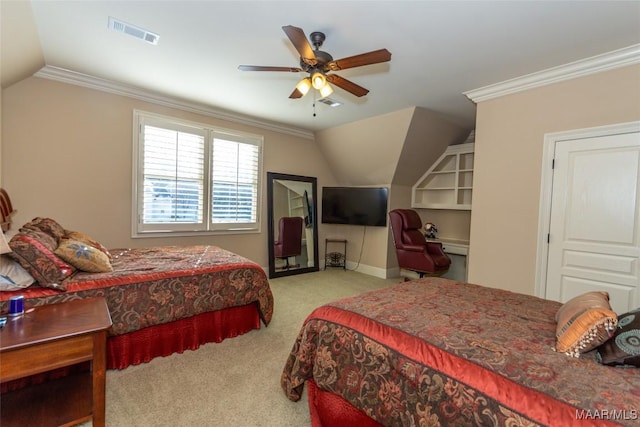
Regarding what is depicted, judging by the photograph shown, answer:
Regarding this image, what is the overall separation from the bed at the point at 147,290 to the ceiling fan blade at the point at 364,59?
1.97m

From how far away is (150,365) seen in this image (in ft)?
7.42

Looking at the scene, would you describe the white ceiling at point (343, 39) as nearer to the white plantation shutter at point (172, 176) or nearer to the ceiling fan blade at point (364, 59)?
the ceiling fan blade at point (364, 59)

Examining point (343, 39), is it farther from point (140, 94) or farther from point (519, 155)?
point (140, 94)

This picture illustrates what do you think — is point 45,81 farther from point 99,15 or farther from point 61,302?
point 61,302

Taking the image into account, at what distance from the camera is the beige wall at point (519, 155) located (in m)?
2.66

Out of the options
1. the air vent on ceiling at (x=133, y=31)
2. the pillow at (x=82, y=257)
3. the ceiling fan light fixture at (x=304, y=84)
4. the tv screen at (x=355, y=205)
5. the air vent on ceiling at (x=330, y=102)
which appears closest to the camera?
the pillow at (x=82, y=257)

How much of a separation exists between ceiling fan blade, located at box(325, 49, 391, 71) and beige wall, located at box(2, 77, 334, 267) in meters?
2.86

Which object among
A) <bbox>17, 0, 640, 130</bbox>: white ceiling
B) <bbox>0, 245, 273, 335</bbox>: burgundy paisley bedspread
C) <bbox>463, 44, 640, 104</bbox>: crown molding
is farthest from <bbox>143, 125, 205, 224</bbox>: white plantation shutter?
<bbox>463, 44, 640, 104</bbox>: crown molding

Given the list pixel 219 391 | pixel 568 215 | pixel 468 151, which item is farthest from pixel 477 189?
pixel 219 391

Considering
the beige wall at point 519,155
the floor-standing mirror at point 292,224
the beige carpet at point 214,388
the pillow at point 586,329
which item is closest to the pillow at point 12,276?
the beige carpet at point 214,388

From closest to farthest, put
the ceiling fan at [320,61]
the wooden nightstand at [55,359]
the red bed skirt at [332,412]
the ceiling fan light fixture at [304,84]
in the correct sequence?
the wooden nightstand at [55,359], the red bed skirt at [332,412], the ceiling fan at [320,61], the ceiling fan light fixture at [304,84]

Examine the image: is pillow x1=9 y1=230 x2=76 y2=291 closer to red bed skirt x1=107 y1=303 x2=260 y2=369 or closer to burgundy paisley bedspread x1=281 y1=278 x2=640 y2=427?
red bed skirt x1=107 y1=303 x2=260 y2=369

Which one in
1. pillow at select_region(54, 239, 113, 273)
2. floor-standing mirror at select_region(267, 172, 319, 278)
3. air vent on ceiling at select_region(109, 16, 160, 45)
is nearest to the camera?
pillow at select_region(54, 239, 113, 273)

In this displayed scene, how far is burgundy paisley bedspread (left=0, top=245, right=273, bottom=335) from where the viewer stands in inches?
80.7
